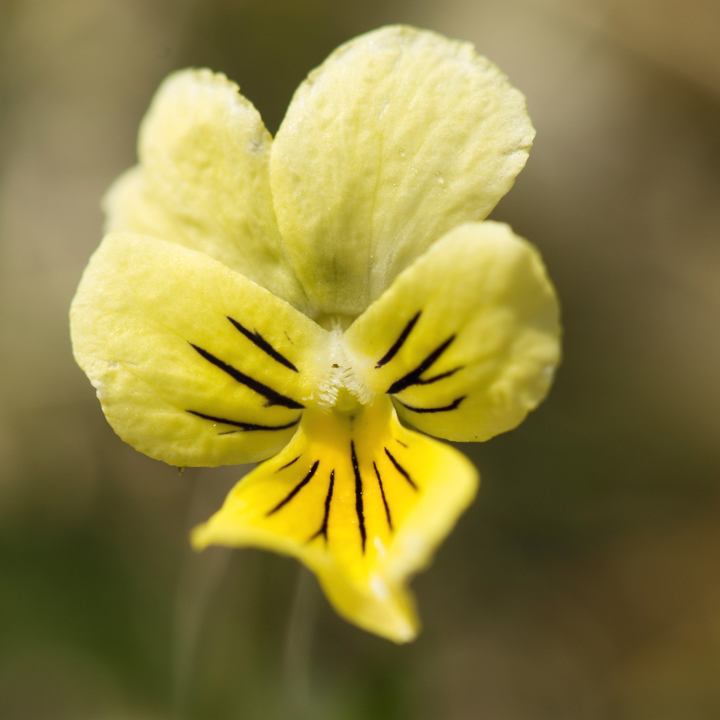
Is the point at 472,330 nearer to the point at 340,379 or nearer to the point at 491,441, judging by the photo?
the point at 340,379

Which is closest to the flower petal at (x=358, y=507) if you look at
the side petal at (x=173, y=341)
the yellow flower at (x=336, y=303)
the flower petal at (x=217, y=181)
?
the yellow flower at (x=336, y=303)

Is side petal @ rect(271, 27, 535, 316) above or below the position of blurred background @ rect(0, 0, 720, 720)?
above

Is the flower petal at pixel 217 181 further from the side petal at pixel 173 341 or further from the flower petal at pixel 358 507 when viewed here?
the flower petal at pixel 358 507

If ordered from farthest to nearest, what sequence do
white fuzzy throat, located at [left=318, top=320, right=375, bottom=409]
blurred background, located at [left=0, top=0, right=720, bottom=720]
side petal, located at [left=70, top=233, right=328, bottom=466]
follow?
1. blurred background, located at [left=0, top=0, right=720, bottom=720]
2. white fuzzy throat, located at [left=318, top=320, right=375, bottom=409]
3. side petal, located at [left=70, top=233, right=328, bottom=466]

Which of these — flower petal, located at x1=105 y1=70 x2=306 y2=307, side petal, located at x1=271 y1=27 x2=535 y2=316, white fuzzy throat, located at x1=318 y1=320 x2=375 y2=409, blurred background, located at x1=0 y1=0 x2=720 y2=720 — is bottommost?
blurred background, located at x1=0 y1=0 x2=720 y2=720

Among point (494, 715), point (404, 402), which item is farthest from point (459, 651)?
point (404, 402)

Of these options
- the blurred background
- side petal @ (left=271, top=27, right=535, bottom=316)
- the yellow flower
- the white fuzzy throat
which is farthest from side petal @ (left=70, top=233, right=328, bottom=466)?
the blurred background

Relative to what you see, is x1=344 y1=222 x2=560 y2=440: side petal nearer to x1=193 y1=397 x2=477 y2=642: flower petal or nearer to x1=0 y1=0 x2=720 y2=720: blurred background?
x1=193 y1=397 x2=477 y2=642: flower petal

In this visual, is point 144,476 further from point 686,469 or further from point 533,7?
point 533,7

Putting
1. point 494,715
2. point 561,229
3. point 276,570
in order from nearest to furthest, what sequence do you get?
point 276,570, point 494,715, point 561,229

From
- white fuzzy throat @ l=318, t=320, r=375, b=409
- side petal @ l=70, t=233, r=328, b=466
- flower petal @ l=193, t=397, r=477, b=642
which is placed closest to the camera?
flower petal @ l=193, t=397, r=477, b=642
